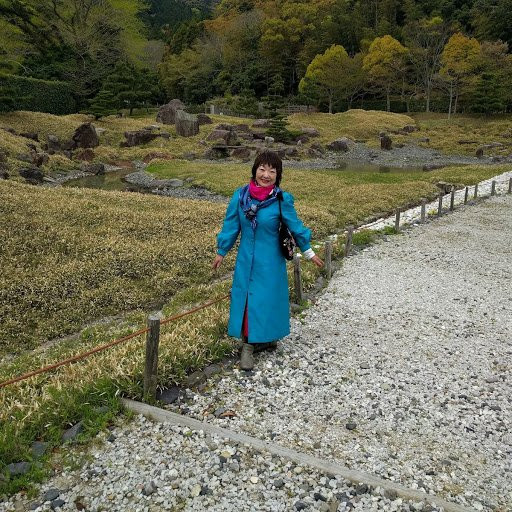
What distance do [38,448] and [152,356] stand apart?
1.18 m

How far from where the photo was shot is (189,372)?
5117 millimetres

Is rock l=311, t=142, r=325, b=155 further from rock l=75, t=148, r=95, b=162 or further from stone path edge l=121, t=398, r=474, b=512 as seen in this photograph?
stone path edge l=121, t=398, r=474, b=512

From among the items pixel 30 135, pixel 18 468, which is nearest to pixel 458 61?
pixel 30 135

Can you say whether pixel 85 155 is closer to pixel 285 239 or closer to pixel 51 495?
pixel 285 239

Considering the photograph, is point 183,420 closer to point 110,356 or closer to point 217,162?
point 110,356

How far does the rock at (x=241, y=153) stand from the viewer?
32428 millimetres

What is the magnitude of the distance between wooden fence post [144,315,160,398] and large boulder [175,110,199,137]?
3637 cm

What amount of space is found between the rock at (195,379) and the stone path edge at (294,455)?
0.63 meters

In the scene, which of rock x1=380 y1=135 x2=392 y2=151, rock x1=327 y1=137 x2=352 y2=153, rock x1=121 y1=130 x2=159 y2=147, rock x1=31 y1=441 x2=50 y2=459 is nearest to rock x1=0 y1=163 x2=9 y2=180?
rock x1=121 y1=130 x2=159 y2=147

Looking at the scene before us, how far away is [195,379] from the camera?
5.01 m

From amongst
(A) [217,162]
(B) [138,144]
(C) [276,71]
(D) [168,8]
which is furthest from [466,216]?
(D) [168,8]

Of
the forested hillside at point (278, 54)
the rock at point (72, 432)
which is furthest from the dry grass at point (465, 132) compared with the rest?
the rock at point (72, 432)

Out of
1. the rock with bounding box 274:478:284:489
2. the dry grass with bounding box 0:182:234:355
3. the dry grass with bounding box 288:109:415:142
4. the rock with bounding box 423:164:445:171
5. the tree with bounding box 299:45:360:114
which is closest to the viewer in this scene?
the rock with bounding box 274:478:284:489

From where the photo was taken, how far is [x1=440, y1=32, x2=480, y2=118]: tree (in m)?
48.2
